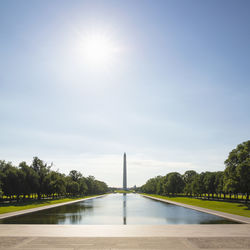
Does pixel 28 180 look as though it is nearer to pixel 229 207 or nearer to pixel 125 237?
pixel 229 207

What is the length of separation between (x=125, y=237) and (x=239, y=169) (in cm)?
3649

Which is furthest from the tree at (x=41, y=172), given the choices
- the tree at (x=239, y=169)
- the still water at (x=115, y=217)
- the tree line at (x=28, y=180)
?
the tree at (x=239, y=169)

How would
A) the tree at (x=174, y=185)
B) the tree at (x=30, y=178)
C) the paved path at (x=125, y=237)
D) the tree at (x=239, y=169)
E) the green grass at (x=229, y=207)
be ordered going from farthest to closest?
the tree at (x=174, y=185), the tree at (x=30, y=178), the tree at (x=239, y=169), the green grass at (x=229, y=207), the paved path at (x=125, y=237)

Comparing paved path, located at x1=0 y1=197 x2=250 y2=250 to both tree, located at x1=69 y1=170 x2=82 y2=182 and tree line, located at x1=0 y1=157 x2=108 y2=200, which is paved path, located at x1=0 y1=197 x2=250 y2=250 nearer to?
tree line, located at x1=0 y1=157 x2=108 y2=200

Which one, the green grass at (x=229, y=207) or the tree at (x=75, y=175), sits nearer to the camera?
the green grass at (x=229, y=207)

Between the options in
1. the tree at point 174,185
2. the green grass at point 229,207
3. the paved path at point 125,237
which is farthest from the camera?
the tree at point 174,185

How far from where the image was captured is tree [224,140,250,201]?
46625 mm

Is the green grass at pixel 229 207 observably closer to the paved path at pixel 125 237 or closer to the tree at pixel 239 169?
the tree at pixel 239 169

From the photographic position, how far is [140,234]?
1877cm

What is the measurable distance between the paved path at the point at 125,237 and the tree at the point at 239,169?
27.4 meters

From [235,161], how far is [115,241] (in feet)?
142

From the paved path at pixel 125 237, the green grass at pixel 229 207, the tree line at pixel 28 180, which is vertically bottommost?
the green grass at pixel 229 207

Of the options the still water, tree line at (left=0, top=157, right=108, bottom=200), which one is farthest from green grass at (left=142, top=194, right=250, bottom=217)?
tree line at (left=0, top=157, right=108, bottom=200)

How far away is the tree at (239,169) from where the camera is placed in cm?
4662
